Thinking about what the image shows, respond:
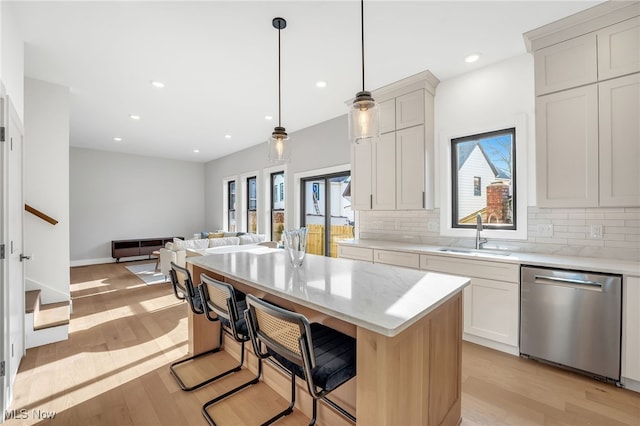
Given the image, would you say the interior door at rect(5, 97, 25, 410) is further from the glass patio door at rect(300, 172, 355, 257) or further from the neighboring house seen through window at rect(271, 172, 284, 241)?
the neighboring house seen through window at rect(271, 172, 284, 241)

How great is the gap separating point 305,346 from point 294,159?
15.6 ft

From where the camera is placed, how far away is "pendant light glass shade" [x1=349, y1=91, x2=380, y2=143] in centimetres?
187

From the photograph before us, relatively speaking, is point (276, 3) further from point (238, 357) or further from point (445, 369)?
point (238, 357)

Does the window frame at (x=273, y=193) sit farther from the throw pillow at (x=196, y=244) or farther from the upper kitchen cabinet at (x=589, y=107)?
the upper kitchen cabinet at (x=589, y=107)

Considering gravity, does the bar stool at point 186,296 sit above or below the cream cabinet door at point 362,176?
below

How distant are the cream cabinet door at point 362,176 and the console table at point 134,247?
20.3 feet

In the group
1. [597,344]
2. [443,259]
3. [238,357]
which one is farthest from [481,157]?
[238,357]

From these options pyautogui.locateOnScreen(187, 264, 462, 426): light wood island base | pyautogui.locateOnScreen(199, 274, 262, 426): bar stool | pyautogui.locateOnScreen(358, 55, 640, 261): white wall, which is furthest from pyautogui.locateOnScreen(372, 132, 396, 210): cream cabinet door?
pyautogui.locateOnScreen(199, 274, 262, 426): bar stool

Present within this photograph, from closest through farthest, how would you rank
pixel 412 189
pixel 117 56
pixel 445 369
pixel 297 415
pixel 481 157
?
pixel 445 369, pixel 297 415, pixel 117 56, pixel 481 157, pixel 412 189

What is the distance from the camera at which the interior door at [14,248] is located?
6.58ft

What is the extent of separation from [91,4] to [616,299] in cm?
Answer: 445

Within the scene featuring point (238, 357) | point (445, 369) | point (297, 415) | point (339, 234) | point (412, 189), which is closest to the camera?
point (445, 369)

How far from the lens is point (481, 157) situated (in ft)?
11.0

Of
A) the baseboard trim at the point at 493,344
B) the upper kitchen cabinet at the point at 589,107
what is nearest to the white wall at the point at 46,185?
the baseboard trim at the point at 493,344
